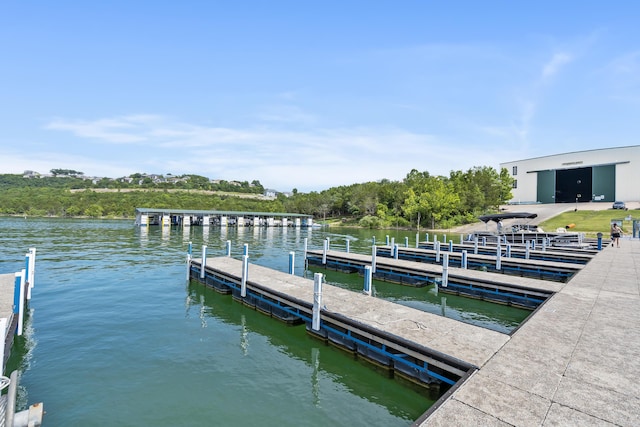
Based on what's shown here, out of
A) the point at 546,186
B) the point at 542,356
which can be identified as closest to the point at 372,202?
the point at 546,186

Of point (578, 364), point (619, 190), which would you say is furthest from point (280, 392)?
point (619, 190)

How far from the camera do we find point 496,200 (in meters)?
88.2

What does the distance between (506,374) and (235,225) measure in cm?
8620

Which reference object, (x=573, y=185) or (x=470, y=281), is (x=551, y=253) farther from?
(x=573, y=185)

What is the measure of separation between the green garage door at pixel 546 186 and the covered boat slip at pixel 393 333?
100 metres

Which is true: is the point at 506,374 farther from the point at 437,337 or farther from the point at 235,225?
the point at 235,225

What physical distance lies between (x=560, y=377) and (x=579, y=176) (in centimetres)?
10441

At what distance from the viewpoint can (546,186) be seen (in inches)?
3688

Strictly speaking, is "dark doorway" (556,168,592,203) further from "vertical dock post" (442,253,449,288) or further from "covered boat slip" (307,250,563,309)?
"vertical dock post" (442,253,449,288)

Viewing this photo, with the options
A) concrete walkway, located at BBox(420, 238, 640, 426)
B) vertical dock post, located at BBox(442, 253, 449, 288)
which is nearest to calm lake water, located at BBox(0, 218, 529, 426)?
vertical dock post, located at BBox(442, 253, 449, 288)

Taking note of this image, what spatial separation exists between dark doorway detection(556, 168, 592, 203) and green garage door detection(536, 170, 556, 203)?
1021mm

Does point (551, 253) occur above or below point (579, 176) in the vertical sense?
below

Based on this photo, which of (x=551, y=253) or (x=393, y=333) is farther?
(x=551, y=253)

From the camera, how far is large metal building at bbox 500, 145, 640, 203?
3152 inches
